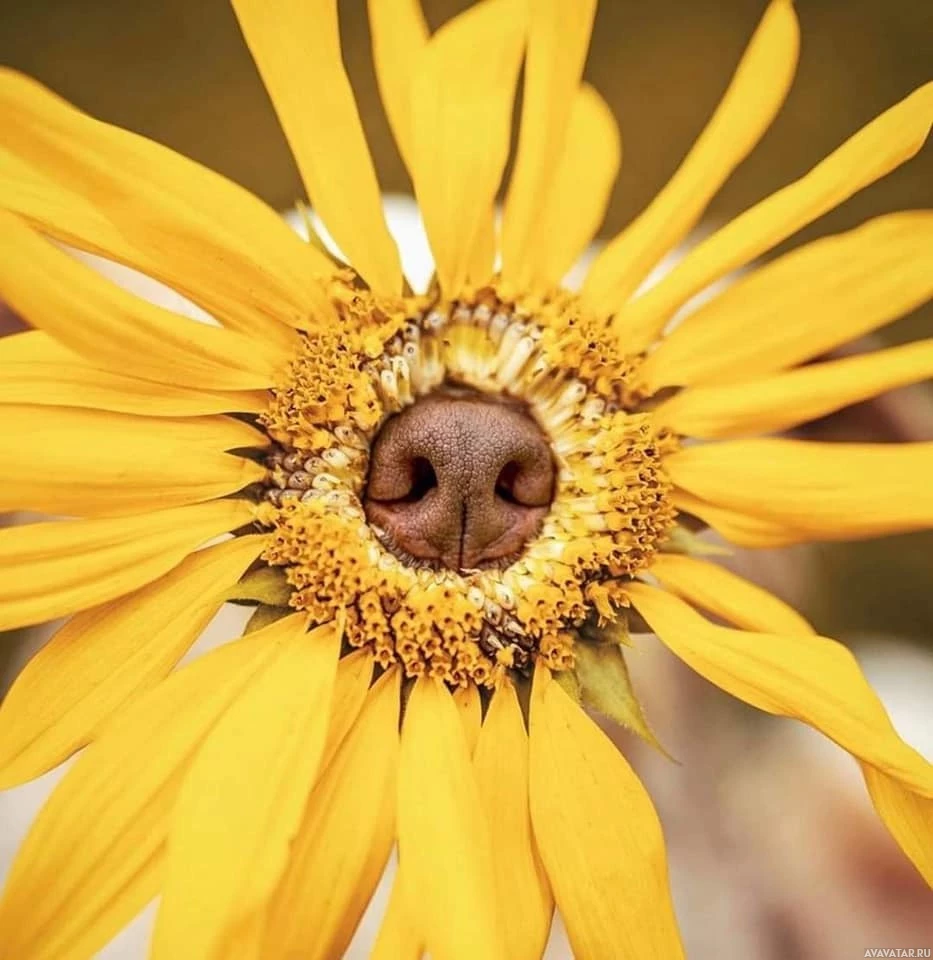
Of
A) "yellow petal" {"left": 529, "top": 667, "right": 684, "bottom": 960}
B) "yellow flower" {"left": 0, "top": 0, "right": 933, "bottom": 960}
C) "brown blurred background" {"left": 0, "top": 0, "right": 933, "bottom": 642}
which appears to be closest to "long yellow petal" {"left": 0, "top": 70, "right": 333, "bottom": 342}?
"yellow flower" {"left": 0, "top": 0, "right": 933, "bottom": 960}

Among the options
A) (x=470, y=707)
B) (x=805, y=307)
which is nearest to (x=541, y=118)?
(x=805, y=307)

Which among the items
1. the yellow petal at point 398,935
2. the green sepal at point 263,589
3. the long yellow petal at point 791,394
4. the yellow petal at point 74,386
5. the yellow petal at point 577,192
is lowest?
the yellow petal at point 398,935

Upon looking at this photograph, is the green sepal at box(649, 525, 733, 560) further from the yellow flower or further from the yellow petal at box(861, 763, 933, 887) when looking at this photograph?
the yellow petal at box(861, 763, 933, 887)

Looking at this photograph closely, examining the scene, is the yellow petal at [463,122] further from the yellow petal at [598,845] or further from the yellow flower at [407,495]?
the yellow petal at [598,845]

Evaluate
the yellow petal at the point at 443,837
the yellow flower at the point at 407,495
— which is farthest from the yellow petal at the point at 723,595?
the yellow petal at the point at 443,837

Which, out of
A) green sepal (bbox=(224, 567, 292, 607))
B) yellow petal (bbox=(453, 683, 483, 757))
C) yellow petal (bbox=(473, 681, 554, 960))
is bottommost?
yellow petal (bbox=(473, 681, 554, 960))

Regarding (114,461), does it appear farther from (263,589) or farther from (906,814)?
(906,814)
